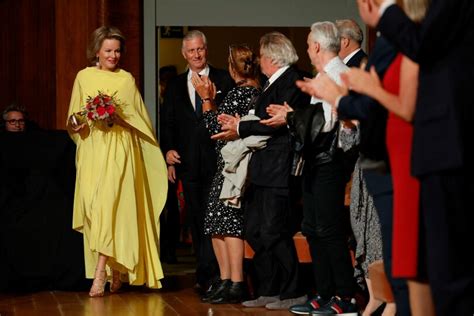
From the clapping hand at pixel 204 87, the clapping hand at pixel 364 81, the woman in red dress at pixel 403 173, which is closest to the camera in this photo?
the woman in red dress at pixel 403 173

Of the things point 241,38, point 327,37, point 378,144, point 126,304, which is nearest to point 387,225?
point 378,144

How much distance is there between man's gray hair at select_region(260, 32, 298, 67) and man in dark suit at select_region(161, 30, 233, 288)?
906 millimetres

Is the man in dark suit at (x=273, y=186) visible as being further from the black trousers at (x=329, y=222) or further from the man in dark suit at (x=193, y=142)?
the man in dark suit at (x=193, y=142)

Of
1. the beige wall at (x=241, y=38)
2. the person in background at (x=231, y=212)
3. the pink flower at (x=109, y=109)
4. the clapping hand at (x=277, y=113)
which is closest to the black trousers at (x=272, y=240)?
the person in background at (x=231, y=212)

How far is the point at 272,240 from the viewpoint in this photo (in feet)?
21.2

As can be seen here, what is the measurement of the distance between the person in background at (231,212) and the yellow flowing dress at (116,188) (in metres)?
0.69

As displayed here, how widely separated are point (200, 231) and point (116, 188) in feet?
2.09

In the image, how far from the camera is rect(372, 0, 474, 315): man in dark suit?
324 cm

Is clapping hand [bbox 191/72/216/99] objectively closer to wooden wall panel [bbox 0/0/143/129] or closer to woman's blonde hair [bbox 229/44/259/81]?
woman's blonde hair [bbox 229/44/259/81]

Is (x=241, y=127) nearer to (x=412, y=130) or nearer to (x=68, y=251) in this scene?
(x=68, y=251)

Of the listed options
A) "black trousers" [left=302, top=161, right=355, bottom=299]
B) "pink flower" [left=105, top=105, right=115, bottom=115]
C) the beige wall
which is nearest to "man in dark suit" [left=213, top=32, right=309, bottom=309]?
"black trousers" [left=302, top=161, right=355, bottom=299]

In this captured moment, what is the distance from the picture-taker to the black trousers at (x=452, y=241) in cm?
325

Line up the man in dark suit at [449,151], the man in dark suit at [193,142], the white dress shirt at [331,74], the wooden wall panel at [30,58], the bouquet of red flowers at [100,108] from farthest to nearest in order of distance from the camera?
the wooden wall panel at [30,58] < the man in dark suit at [193,142] < the bouquet of red flowers at [100,108] < the white dress shirt at [331,74] < the man in dark suit at [449,151]

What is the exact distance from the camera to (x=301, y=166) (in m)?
6.05
